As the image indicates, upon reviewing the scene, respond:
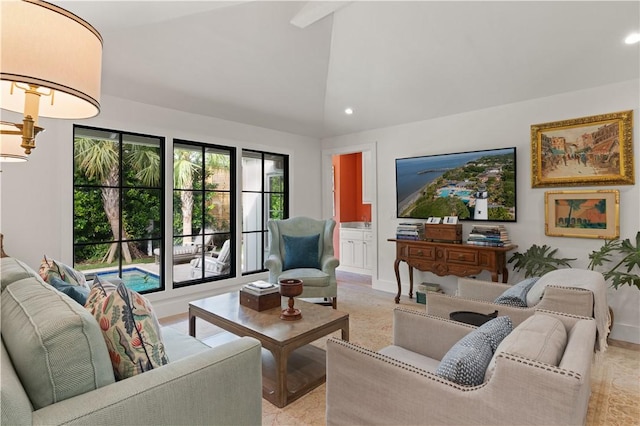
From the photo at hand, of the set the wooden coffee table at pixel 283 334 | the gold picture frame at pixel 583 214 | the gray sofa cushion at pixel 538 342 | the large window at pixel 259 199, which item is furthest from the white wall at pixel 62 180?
the gold picture frame at pixel 583 214

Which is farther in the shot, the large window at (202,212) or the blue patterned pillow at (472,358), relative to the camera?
the large window at (202,212)

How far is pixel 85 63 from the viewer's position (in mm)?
847

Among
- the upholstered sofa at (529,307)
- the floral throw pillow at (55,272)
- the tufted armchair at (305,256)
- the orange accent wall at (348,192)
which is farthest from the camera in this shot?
the orange accent wall at (348,192)

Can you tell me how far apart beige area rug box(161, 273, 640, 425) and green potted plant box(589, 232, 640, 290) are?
2.09ft

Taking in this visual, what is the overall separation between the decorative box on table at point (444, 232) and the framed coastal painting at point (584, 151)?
90 cm

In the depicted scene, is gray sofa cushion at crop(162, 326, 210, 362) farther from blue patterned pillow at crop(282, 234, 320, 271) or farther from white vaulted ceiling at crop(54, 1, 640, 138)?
white vaulted ceiling at crop(54, 1, 640, 138)

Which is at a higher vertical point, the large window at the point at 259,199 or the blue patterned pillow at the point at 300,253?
the large window at the point at 259,199

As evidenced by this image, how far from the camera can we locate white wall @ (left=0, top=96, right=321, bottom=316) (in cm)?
277

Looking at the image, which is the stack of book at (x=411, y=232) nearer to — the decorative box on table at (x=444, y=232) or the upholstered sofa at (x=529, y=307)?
the decorative box on table at (x=444, y=232)

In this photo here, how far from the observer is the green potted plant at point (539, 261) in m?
3.32

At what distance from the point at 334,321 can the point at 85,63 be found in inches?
79.5

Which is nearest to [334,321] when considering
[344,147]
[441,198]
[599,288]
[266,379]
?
[266,379]

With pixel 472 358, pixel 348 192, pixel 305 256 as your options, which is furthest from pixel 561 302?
pixel 348 192

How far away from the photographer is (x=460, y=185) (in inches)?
159
